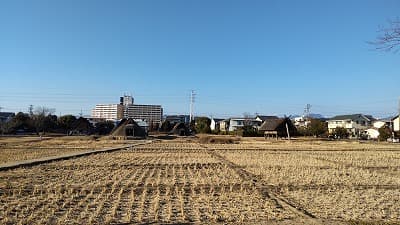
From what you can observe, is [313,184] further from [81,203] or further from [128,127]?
[128,127]

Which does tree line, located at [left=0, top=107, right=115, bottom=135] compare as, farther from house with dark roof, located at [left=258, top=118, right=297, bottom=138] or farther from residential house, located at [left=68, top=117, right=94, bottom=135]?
house with dark roof, located at [left=258, top=118, right=297, bottom=138]

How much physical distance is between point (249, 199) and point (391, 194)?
4.06 m

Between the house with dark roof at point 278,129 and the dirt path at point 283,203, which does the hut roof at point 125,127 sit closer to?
the house with dark roof at point 278,129

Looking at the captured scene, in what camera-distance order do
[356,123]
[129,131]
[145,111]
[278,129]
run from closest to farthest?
[129,131] < [278,129] < [356,123] < [145,111]

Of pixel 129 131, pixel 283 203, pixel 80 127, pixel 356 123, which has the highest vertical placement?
pixel 356 123

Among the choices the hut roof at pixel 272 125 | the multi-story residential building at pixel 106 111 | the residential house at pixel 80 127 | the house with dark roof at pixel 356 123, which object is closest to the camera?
the hut roof at pixel 272 125

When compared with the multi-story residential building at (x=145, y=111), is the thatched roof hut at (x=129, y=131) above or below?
below

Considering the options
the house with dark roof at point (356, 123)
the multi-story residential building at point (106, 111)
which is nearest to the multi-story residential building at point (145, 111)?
the multi-story residential building at point (106, 111)

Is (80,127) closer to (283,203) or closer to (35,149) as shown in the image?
(35,149)

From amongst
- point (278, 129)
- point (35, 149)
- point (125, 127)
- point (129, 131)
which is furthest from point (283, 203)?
point (278, 129)

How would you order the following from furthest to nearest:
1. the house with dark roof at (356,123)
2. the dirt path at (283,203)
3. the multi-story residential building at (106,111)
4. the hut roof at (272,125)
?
the multi-story residential building at (106,111)
the house with dark roof at (356,123)
the hut roof at (272,125)
the dirt path at (283,203)

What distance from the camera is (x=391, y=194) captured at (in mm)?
10875

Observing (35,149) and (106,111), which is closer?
(35,149)

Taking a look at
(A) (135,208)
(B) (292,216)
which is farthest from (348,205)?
(A) (135,208)
